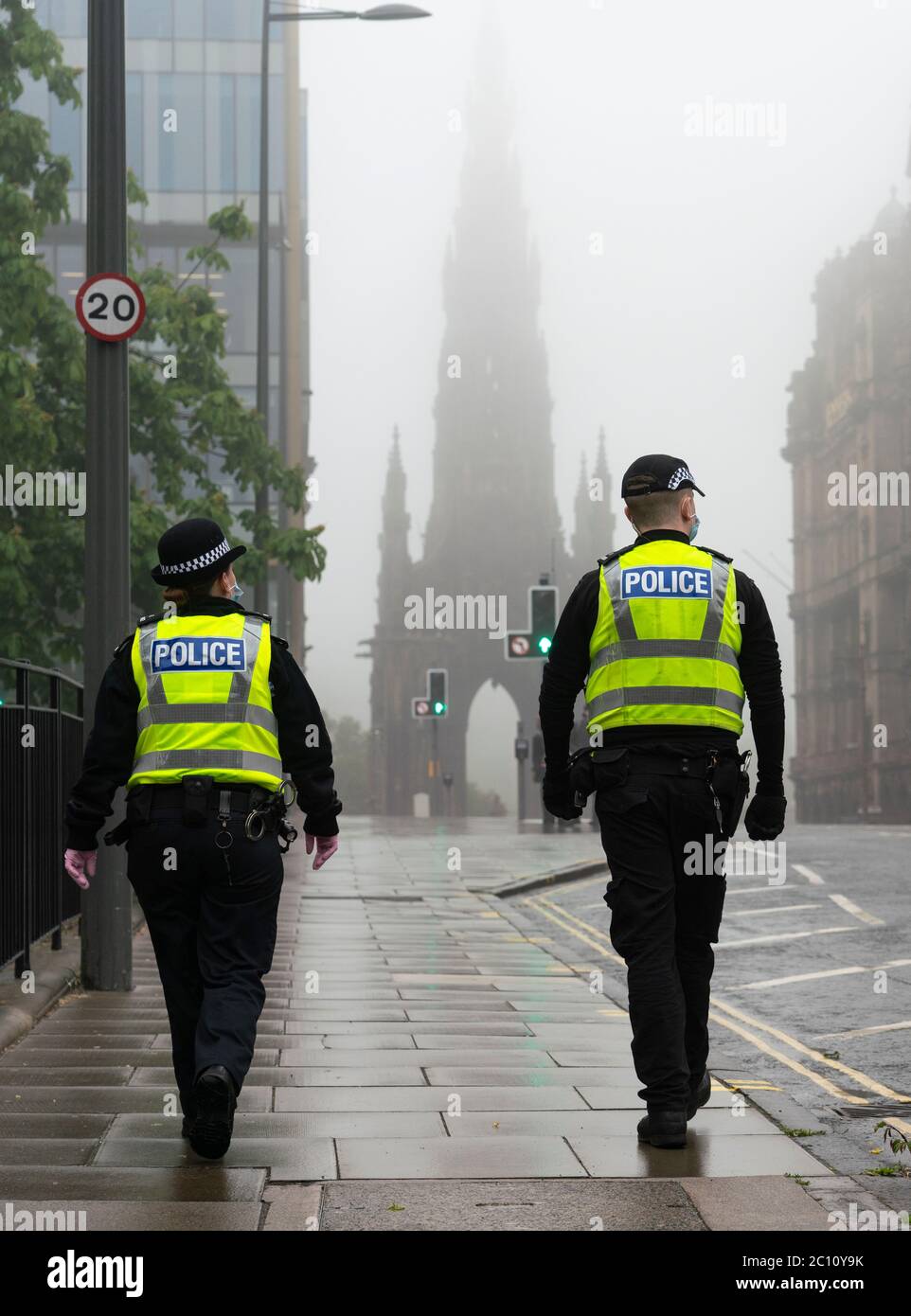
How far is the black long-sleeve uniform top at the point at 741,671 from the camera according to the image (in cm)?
577

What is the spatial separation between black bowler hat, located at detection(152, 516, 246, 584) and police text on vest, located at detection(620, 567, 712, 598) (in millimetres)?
1216

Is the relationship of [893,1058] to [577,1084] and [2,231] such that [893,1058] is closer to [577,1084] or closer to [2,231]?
[577,1084]

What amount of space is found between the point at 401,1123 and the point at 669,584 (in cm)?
189

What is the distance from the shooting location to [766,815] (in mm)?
5770

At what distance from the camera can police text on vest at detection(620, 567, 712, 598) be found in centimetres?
569

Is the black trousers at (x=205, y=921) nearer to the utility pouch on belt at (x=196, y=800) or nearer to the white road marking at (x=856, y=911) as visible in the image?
the utility pouch on belt at (x=196, y=800)

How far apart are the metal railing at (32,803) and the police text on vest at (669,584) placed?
12.4 feet

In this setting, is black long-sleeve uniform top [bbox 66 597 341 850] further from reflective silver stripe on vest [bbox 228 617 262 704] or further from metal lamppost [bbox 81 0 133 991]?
metal lamppost [bbox 81 0 133 991]

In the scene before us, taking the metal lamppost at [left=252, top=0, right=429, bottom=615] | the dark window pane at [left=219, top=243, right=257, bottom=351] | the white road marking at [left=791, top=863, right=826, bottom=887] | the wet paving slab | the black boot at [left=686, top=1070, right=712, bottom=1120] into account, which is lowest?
the white road marking at [left=791, top=863, right=826, bottom=887]

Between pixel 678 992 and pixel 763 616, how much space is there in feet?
3.94

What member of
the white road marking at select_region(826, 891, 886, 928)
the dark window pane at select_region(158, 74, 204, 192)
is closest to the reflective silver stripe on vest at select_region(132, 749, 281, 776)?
the white road marking at select_region(826, 891, 886, 928)

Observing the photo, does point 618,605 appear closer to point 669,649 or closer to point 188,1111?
point 669,649

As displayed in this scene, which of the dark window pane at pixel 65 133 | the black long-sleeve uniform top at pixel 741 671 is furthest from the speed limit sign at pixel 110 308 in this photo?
the dark window pane at pixel 65 133
